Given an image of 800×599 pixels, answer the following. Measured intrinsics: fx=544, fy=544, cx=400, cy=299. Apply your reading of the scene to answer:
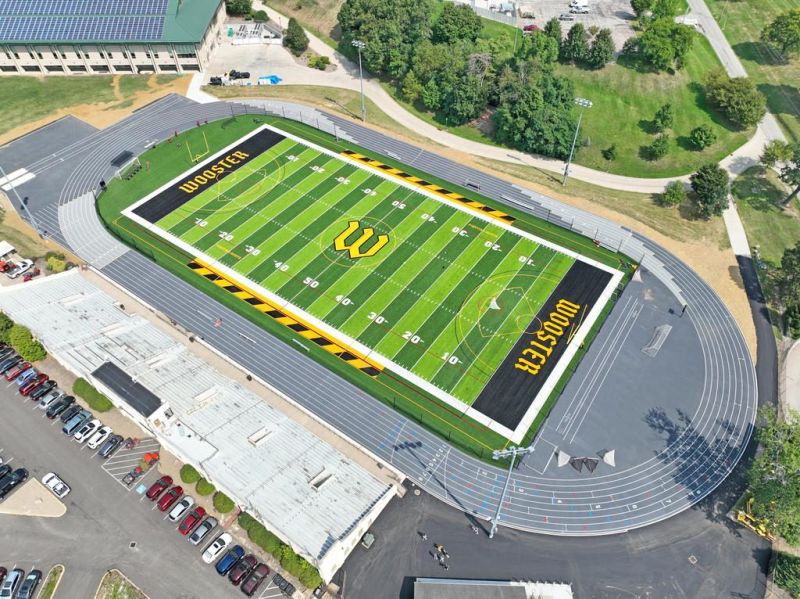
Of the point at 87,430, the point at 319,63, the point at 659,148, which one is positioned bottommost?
the point at 87,430

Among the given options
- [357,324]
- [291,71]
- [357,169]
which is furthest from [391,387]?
[291,71]

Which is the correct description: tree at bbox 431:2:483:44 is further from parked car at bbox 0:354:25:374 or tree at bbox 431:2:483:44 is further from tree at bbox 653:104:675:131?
parked car at bbox 0:354:25:374

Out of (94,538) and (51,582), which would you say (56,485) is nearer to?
(94,538)

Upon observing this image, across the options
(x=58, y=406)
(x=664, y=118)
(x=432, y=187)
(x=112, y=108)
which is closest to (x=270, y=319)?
(x=58, y=406)

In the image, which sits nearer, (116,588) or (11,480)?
(116,588)

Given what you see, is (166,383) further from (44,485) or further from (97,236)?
(97,236)

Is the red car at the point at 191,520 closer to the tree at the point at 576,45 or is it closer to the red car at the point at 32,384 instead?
the red car at the point at 32,384

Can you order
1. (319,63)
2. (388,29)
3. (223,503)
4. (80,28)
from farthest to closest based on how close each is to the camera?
(319,63), (80,28), (388,29), (223,503)
